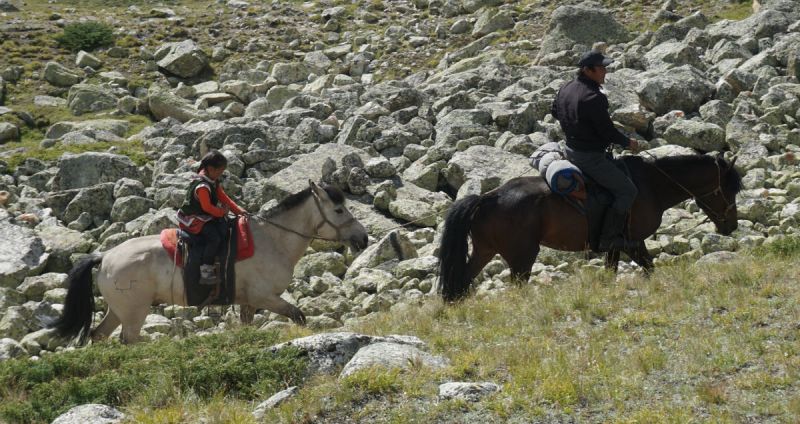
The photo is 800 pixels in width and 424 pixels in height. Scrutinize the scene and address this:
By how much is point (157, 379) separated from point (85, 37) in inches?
1413

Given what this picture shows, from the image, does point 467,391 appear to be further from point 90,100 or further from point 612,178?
point 90,100

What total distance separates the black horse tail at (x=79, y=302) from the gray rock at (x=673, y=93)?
13.2 m

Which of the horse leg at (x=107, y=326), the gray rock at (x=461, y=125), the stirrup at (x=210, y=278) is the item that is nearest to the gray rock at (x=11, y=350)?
the horse leg at (x=107, y=326)

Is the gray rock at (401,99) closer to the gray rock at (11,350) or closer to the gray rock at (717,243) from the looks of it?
the gray rock at (717,243)

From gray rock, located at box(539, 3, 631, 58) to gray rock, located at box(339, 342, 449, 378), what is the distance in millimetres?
20470

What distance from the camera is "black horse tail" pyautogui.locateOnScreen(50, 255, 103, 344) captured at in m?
11.5

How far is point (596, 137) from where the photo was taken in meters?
11.3

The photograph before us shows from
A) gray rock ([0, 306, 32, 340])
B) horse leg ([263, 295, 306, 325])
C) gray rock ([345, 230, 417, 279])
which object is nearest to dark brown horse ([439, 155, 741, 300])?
horse leg ([263, 295, 306, 325])

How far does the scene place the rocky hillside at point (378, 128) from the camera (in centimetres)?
1424

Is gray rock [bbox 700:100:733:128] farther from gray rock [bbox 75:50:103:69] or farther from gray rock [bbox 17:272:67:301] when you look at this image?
gray rock [bbox 75:50:103:69]

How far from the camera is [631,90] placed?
20953 millimetres

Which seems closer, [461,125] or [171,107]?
[461,125]

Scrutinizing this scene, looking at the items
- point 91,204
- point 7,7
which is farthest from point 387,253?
point 7,7

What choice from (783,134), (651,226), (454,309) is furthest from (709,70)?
(454,309)
